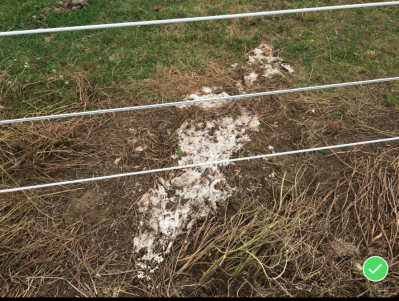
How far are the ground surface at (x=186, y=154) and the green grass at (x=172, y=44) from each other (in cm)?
2

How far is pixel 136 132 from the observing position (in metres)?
2.67

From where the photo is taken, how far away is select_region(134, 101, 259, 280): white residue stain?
1.98 meters

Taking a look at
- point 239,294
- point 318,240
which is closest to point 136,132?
point 239,294

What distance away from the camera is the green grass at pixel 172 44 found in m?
3.18

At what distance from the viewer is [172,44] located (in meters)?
3.62

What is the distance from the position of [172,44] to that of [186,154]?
1919 millimetres

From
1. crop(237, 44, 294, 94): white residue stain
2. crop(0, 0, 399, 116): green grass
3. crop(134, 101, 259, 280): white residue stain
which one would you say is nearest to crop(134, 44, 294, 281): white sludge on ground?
crop(134, 101, 259, 280): white residue stain

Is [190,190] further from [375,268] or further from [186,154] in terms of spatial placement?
[375,268]

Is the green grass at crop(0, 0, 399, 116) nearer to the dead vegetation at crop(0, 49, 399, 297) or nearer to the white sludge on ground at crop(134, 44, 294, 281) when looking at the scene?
the dead vegetation at crop(0, 49, 399, 297)

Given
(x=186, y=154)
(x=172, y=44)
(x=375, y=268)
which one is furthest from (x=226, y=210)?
(x=172, y=44)

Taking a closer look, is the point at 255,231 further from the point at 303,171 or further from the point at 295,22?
the point at 295,22

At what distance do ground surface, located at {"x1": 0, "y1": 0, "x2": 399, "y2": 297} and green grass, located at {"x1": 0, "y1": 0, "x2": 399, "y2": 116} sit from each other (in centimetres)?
2

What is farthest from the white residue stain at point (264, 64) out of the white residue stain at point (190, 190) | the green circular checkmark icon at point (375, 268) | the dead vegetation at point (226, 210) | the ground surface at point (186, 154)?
the green circular checkmark icon at point (375, 268)

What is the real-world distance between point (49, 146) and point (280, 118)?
2337 millimetres
